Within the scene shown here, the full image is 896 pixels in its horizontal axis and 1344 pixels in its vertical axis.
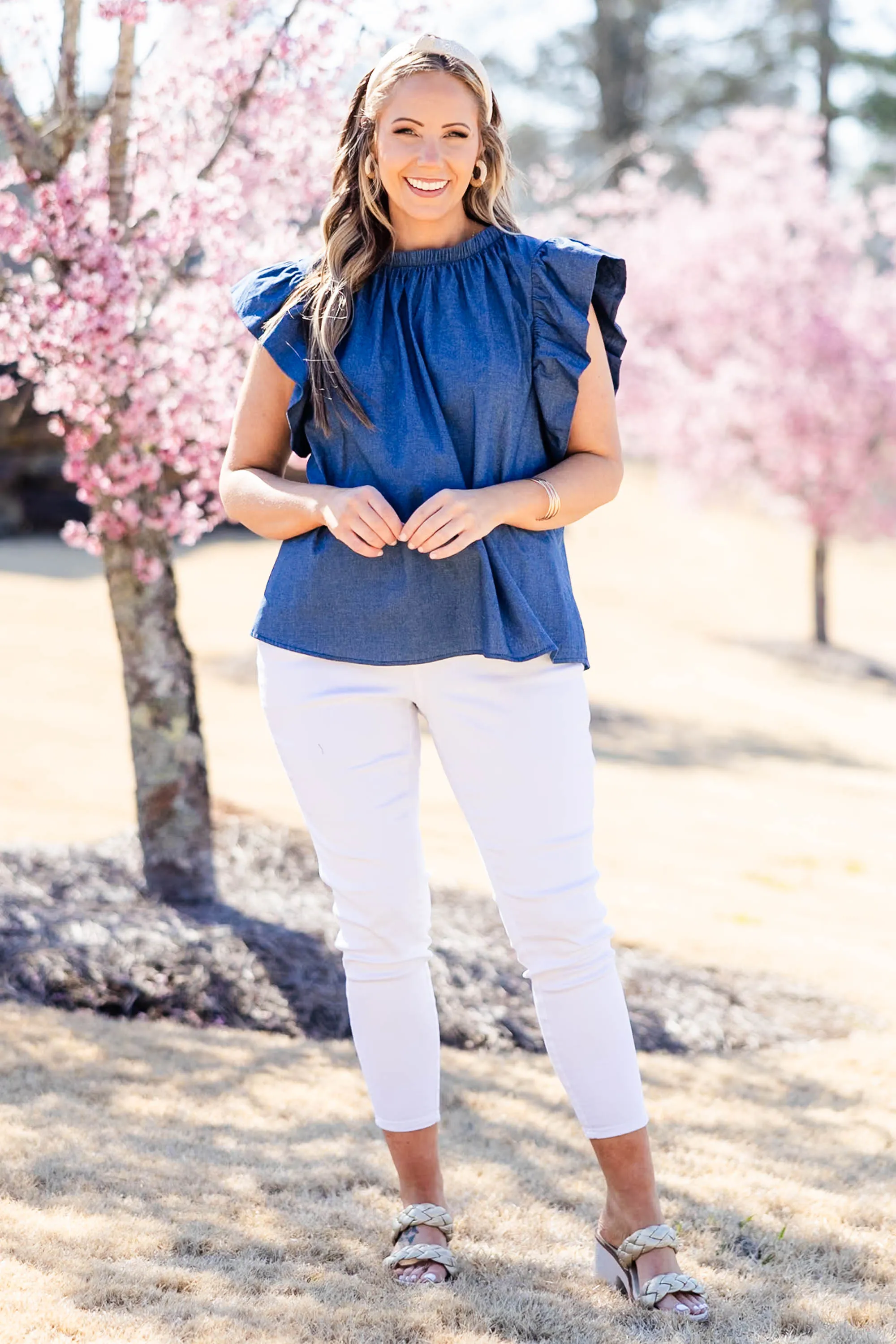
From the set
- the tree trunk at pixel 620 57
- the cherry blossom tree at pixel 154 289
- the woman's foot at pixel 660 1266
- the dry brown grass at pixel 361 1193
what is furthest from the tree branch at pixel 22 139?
the tree trunk at pixel 620 57

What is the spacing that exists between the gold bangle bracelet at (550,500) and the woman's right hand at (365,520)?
0.74ft

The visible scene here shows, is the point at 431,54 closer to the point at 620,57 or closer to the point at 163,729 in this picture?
the point at 163,729

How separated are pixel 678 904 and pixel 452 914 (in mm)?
1103

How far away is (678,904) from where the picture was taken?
17.6 ft

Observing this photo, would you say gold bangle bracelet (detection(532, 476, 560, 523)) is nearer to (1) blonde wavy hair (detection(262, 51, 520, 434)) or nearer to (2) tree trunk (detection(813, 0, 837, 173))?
(1) blonde wavy hair (detection(262, 51, 520, 434))

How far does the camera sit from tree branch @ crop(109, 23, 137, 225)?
12.9ft

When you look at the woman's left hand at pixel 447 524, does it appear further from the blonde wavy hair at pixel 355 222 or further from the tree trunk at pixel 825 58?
the tree trunk at pixel 825 58

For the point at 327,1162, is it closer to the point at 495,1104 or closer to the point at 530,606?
the point at 495,1104

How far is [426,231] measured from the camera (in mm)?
2188

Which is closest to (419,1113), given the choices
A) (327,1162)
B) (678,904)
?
A: (327,1162)

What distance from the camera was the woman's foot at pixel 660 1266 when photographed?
206 centimetres

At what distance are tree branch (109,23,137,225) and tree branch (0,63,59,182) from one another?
0.56 feet

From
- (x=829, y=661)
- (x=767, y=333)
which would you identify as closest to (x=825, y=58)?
(x=767, y=333)

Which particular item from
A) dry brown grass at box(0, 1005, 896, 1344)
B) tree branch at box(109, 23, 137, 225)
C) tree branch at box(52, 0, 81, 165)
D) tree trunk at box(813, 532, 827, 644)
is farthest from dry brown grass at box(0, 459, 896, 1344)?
tree trunk at box(813, 532, 827, 644)
